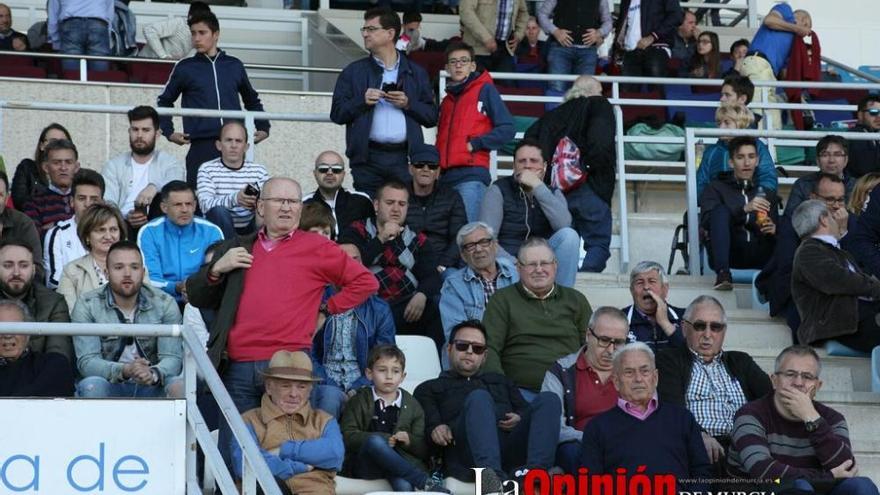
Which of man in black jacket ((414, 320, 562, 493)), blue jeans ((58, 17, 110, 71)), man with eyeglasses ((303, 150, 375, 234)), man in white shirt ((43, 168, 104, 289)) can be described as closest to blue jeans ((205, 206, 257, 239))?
man with eyeglasses ((303, 150, 375, 234))

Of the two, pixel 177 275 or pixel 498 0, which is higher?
pixel 498 0

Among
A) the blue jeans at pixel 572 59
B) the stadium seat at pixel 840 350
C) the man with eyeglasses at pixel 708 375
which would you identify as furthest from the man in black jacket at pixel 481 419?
the blue jeans at pixel 572 59

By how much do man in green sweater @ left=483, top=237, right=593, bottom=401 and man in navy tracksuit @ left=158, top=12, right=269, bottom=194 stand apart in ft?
9.92

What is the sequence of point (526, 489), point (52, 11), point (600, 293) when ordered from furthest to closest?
point (52, 11), point (600, 293), point (526, 489)

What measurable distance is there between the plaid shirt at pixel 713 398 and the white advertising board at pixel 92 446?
2708 millimetres

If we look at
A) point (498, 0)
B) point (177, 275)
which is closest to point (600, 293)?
point (177, 275)

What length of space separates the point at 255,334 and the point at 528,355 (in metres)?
1.78

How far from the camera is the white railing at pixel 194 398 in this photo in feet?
25.8

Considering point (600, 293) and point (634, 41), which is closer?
point (600, 293)

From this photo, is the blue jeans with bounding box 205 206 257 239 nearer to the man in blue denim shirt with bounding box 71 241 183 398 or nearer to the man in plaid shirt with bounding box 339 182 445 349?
the man in plaid shirt with bounding box 339 182 445 349

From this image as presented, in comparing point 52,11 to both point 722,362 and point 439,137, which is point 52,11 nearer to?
point 439,137

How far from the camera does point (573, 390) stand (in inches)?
390

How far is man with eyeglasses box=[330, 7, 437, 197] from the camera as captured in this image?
12.3 metres

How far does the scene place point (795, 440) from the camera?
9.49 metres
